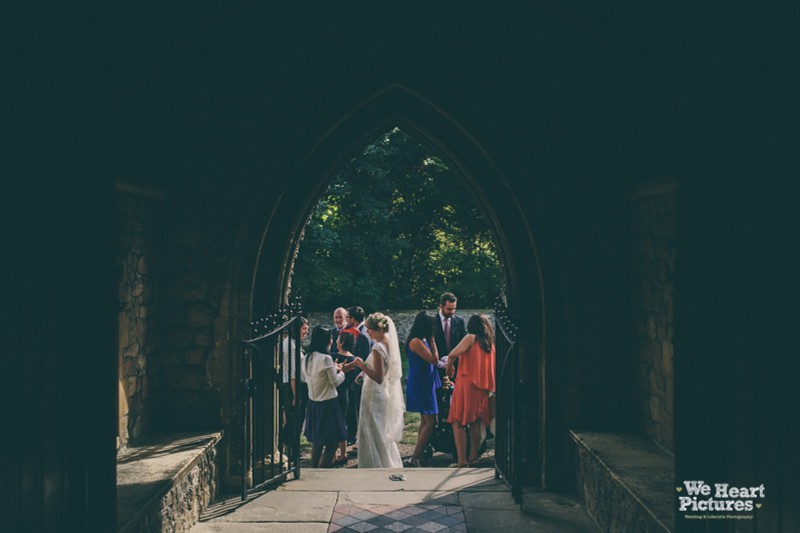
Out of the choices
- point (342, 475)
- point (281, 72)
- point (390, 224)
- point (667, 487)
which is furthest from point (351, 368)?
point (390, 224)

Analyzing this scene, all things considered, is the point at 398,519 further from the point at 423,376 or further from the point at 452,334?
the point at 452,334

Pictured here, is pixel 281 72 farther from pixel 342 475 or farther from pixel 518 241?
pixel 342 475

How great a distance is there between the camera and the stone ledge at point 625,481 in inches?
164

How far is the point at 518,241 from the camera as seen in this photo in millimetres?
6789

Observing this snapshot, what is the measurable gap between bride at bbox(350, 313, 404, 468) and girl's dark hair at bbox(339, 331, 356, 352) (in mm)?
418

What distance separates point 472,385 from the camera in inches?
292

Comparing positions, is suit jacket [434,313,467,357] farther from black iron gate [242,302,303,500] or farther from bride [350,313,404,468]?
black iron gate [242,302,303,500]

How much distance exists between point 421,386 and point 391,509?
2.11 m

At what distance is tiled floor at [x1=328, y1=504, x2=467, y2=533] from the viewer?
525cm

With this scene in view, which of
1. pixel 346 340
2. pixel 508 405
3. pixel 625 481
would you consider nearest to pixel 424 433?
pixel 346 340

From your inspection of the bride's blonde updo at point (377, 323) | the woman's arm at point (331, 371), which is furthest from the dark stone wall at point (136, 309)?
the bride's blonde updo at point (377, 323)

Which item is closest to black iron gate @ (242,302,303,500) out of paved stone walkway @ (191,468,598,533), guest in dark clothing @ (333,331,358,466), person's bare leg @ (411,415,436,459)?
paved stone walkway @ (191,468,598,533)

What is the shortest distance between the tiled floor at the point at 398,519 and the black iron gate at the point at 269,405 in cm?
82

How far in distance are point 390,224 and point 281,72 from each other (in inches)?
590
